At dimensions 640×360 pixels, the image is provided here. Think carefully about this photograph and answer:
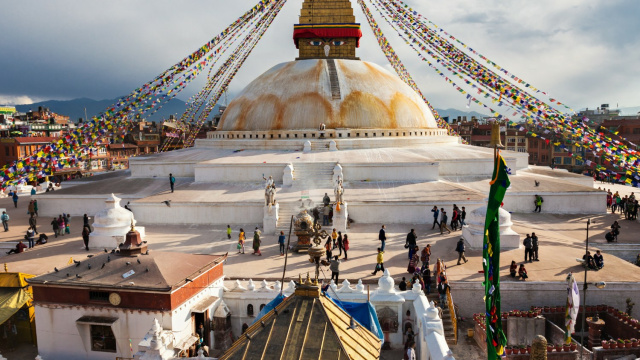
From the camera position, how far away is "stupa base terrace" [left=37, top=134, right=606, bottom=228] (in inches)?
626

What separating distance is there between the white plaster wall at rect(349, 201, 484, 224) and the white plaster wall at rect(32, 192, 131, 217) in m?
8.91

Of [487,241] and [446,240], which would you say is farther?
[446,240]

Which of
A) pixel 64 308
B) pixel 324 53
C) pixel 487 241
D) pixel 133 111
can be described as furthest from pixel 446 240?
pixel 324 53

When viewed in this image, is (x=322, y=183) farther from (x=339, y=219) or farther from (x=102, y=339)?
(x=102, y=339)

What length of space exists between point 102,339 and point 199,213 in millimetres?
7800

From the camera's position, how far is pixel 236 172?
1919cm

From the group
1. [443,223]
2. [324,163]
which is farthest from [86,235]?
[443,223]

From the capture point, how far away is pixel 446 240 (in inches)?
533

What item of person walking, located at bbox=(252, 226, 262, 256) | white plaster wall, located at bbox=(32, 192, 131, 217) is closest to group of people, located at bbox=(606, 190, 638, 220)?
person walking, located at bbox=(252, 226, 262, 256)

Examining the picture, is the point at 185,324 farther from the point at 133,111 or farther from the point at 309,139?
the point at 309,139

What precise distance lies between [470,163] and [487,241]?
51.1 feet

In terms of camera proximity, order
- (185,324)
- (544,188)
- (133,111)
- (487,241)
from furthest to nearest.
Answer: (133,111), (544,188), (185,324), (487,241)

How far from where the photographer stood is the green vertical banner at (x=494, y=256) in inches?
188

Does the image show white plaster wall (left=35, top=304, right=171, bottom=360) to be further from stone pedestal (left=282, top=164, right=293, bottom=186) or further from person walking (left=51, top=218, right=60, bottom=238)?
stone pedestal (left=282, top=164, right=293, bottom=186)
